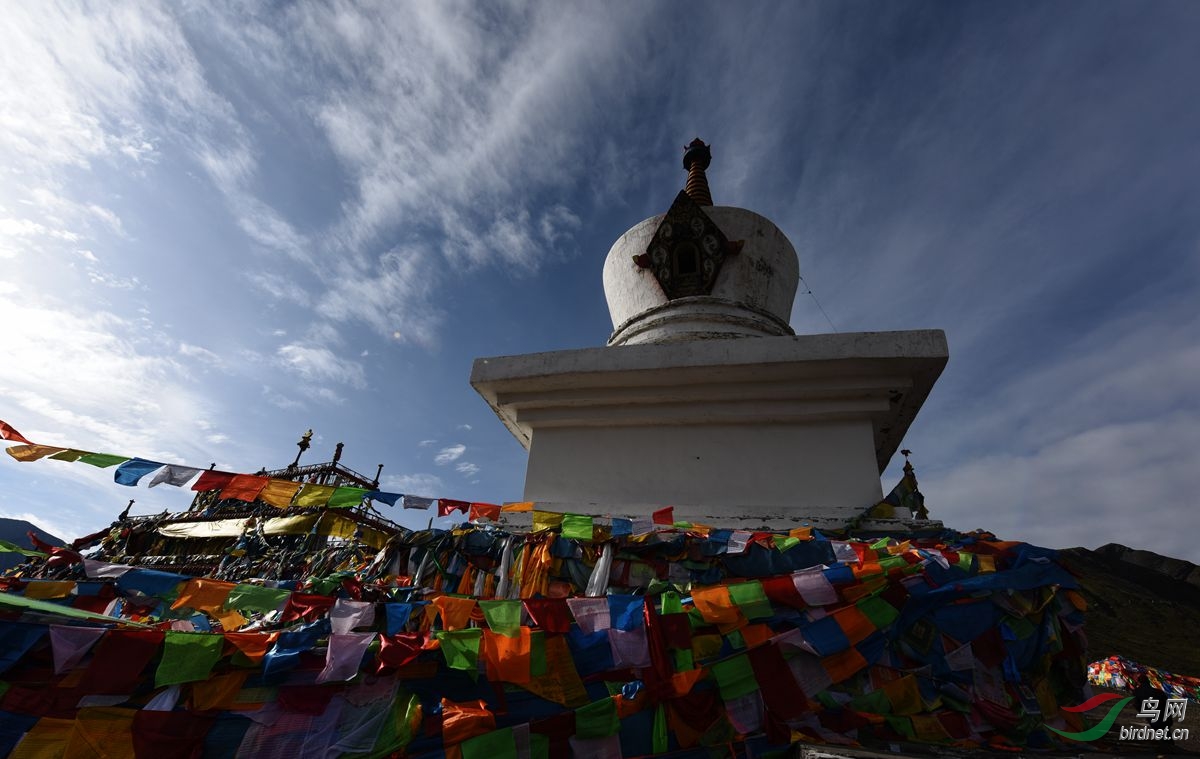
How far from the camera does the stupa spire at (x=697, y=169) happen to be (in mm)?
7609

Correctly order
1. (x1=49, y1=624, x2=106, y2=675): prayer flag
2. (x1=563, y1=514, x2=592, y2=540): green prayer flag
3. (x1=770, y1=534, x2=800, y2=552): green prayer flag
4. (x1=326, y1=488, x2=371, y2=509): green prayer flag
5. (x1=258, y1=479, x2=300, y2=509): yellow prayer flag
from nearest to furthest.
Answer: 1. (x1=49, y1=624, x2=106, y2=675): prayer flag
2. (x1=770, y1=534, x2=800, y2=552): green prayer flag
3. (x1=563, y1=514, x2=592, y2=540): green prayer flag
4. (x1=326, y1=488, x2=371, y2=509): green prayer flag
5. (x1=258, y1=479, x2=300, y2=509): yellow prayer flag

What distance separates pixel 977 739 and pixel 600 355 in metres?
3.25

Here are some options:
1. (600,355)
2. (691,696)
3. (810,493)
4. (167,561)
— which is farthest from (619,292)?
(167,561)

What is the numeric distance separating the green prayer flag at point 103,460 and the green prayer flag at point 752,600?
5.08 m

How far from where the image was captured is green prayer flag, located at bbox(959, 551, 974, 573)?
293 cm

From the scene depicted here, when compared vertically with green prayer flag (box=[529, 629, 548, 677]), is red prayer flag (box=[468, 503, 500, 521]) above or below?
above

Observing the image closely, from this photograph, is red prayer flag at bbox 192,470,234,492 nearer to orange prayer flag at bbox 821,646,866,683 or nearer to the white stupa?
the white stupa

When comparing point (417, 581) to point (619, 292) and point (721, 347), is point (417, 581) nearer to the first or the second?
point (721, 347)

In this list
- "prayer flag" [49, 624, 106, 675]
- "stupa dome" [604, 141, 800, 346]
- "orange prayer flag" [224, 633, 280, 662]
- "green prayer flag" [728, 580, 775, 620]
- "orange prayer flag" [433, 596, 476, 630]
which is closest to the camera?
"prayer flag" [49, 624, 106, 675]

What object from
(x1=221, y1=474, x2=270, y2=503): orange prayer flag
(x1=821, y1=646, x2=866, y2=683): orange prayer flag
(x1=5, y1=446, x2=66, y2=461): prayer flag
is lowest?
(x1=821, y1=646, x2=866, y2=683): orange prayer flag

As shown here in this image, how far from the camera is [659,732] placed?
8.23 ft

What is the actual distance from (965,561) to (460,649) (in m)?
2.70

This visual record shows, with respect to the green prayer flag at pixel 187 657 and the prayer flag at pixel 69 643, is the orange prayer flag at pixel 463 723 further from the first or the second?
the prayer flag at pixel 69 643
